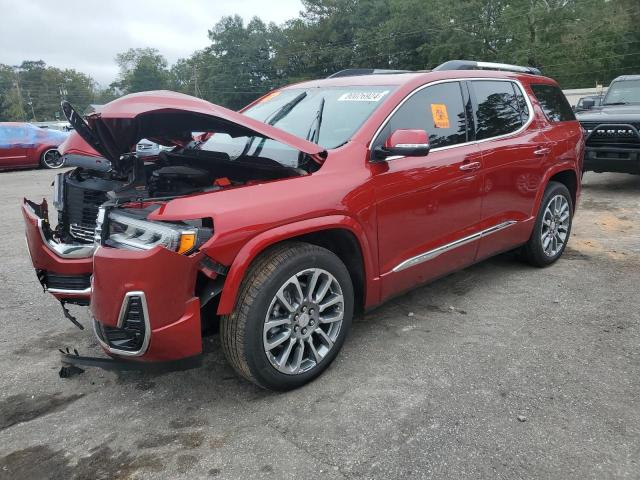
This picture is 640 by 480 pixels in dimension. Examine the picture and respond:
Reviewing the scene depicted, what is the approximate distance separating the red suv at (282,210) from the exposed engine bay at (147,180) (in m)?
0.01

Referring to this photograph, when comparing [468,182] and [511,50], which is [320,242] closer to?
[468,182]

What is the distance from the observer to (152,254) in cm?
241

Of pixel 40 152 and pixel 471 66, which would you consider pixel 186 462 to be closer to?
pixel 471 66

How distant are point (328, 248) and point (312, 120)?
972mm

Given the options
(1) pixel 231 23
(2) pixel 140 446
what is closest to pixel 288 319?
(2) pixel 140 446

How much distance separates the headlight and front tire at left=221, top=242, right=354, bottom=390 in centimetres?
37

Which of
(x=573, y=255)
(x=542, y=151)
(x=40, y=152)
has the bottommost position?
(x=573, y=255)

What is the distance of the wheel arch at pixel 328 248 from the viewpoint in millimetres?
2596

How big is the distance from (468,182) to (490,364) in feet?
4.39

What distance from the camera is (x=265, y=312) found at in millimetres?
2709

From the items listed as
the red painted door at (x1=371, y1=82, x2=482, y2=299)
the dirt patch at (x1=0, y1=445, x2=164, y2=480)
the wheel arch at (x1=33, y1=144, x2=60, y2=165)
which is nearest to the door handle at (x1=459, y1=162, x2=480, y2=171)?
the red painted door at (x1=371, y1=82, x2=482, y2=299)

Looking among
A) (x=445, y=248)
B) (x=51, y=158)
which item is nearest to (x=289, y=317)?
(x=445, y=248)

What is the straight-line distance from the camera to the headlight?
249cm

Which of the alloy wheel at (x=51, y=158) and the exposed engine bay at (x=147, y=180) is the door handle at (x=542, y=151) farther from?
the alloy wheel at (x=51, y=158)
